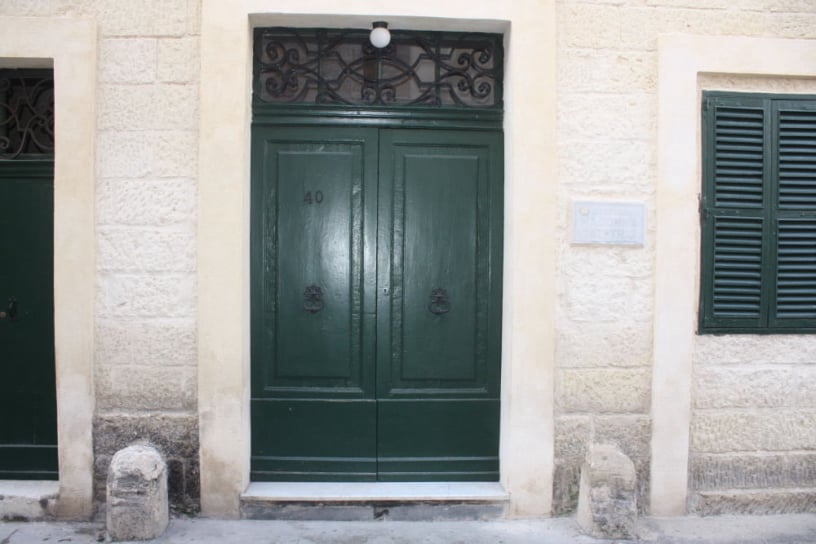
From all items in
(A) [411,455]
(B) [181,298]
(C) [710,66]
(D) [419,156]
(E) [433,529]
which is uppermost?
(C) [710,66]

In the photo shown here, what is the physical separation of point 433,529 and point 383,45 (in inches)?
117

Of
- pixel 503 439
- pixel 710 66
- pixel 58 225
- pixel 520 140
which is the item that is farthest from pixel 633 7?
pixel 58 225

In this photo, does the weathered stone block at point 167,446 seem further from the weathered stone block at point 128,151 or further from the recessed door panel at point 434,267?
the weathered stone block at point 128,151

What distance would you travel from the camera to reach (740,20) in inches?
171

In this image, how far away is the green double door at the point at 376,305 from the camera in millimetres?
4480

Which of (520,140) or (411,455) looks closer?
(520,140)

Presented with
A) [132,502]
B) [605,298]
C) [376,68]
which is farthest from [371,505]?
[376,68]

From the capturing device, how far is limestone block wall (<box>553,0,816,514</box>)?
430 centimetres

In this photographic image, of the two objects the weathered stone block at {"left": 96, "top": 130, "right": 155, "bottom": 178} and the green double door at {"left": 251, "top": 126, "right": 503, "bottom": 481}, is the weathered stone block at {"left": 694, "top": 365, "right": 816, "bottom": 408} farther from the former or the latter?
the weathered stone block at {"left": 96, "top": 130, "right": 155, "bottom": 178}

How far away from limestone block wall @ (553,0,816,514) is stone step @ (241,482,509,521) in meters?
0.50

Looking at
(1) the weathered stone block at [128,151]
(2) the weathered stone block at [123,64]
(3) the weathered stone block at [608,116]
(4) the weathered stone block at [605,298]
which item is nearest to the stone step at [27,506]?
(1) the weathered stone block at [128,151]

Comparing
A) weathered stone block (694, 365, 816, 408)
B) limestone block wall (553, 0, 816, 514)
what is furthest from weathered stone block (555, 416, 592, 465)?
weathered stone block (694, 365, 816, 408)

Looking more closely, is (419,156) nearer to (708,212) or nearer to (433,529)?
(708,212)

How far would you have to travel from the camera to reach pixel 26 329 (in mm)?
4449
